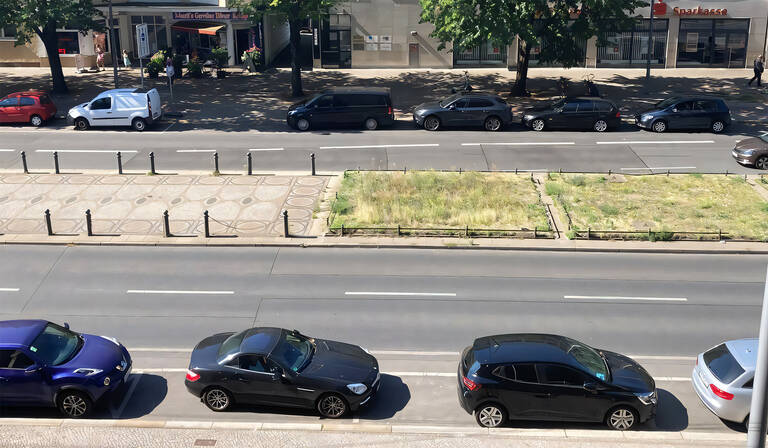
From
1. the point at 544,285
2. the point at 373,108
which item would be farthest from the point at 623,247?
the point at 373,108

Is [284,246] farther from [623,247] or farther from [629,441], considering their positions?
[629,441]

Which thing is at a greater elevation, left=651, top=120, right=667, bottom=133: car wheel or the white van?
the white van

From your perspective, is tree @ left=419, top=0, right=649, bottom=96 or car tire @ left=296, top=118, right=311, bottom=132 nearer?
car tire @ left=296, top=118, right=311, bottom=132

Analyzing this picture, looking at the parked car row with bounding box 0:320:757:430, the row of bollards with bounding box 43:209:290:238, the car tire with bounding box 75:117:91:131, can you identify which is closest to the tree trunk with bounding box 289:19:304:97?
the car tire with bounding box 75:117:91:131

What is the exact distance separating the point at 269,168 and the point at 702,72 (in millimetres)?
30505

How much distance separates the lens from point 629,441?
494 inches

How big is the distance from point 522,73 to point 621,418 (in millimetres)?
29978

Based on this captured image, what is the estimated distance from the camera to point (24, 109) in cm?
3603

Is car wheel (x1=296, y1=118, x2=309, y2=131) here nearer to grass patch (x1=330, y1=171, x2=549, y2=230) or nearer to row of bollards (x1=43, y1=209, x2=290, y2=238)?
grass patch (x1=330, y1=171, x2=549, y2=230)

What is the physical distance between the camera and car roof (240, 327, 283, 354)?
14195 millimetres

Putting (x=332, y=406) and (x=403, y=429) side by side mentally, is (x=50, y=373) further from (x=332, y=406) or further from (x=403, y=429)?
(x=403, y=429)

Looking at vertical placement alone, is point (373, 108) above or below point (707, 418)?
above

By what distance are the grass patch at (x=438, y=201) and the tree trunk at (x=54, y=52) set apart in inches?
858

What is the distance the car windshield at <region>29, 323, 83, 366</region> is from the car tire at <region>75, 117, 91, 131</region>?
22.7 meters
